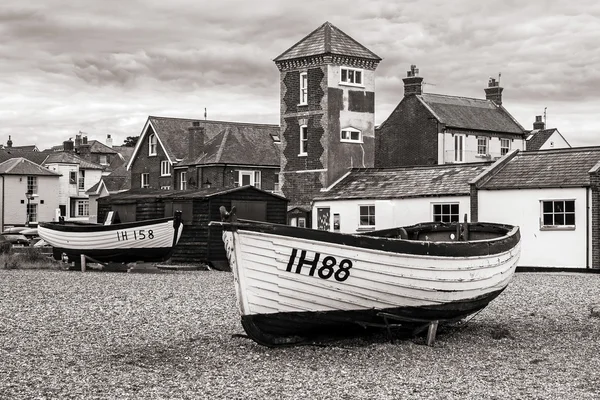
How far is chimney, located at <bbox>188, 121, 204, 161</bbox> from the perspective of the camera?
58438mm

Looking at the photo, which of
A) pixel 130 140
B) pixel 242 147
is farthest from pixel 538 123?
pixel 130 140

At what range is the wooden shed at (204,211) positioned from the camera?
3319cm

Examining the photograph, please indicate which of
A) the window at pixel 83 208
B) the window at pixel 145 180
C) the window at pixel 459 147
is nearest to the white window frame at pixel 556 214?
the window at pixel 459 147

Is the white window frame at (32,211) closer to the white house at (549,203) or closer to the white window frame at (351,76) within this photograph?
the white window frame at (351,76)

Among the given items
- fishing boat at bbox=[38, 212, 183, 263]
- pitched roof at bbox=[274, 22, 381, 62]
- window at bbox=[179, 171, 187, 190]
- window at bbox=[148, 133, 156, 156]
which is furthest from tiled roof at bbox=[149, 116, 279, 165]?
fishing boat at bbox=[38, 212, 183, 263]

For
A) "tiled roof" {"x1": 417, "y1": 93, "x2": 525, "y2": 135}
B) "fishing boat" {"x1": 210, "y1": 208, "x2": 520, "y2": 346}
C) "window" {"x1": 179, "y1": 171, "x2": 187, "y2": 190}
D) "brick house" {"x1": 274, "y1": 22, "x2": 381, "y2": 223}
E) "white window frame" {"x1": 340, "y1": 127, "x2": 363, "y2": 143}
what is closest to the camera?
"fishing boat" {"x1": 210, "y1": 208, "x2": 520, "y2": 346}

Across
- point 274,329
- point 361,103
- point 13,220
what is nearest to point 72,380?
point 274,329

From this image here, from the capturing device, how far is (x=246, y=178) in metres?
58.1

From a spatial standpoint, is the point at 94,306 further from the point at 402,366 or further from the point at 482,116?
the point at 482,116

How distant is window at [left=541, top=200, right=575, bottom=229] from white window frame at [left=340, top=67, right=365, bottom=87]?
1800 centimetres

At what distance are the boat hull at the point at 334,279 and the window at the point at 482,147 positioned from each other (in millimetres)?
45388

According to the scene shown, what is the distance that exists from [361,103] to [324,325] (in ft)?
120

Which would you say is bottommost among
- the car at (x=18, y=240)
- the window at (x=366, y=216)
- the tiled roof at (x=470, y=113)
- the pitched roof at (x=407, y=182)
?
the car at (x=18, y=240)

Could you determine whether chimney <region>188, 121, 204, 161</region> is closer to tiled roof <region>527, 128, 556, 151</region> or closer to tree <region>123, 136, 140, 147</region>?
tiled roof <region>527, 128, 556, 151</region>
